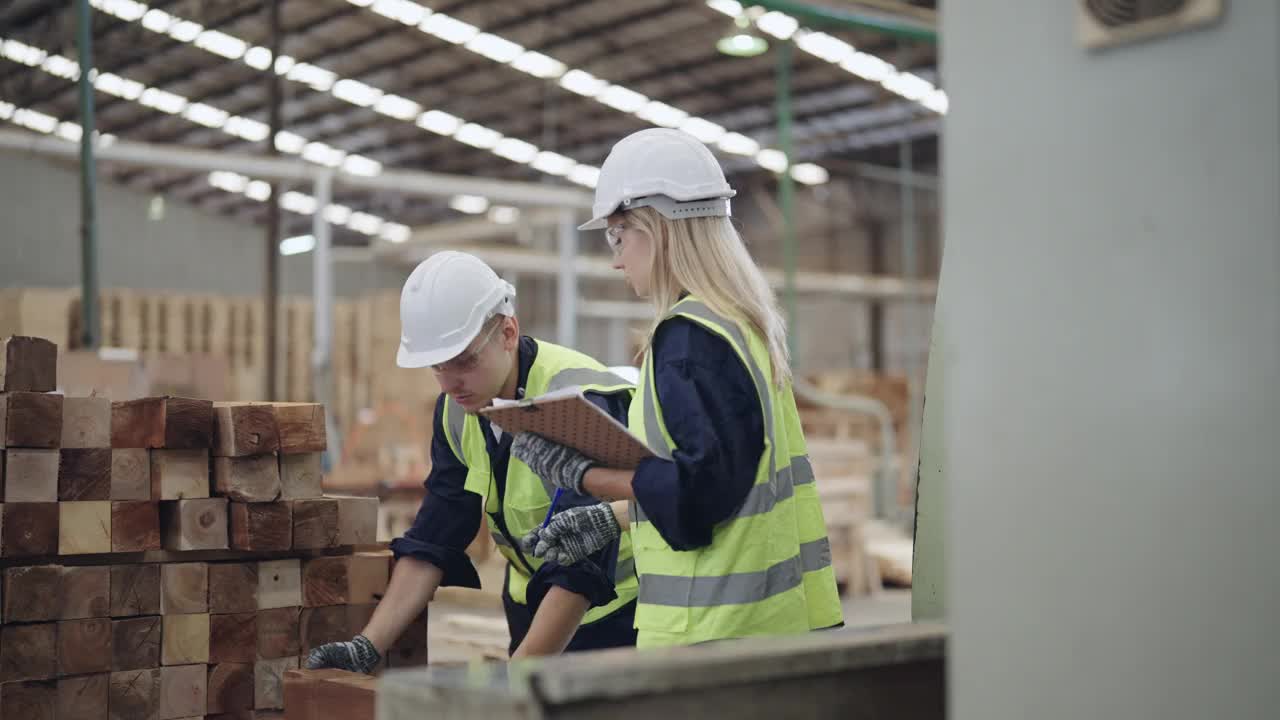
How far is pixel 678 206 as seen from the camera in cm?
286

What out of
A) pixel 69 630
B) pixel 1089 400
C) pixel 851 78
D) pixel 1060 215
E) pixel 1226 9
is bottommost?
pixel 69 630

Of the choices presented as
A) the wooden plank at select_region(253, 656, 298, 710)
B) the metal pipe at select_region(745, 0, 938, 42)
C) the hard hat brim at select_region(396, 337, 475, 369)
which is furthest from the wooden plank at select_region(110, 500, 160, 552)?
the metal pipe at select_region(745, 0, 938, 42)

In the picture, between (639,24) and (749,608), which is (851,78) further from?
(749,608)

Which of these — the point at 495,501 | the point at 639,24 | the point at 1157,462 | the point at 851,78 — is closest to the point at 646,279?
the point at 495,501

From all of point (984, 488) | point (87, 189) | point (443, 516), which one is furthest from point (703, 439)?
point (87, 189)

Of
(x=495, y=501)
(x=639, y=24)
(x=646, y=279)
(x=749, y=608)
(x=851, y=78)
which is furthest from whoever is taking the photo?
(x=851, y=78)

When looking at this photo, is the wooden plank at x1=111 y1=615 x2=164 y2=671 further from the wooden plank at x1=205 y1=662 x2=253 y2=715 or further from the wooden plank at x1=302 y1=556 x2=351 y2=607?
the wooden plank at x1=302 y1=556 x2=351 y2=607

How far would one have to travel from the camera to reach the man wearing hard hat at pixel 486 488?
3342mm

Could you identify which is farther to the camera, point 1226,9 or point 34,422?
point 34,422

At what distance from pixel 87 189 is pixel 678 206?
26.4ft

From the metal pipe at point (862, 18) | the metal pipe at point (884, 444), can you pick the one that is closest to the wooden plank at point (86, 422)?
the metal pipe at point (862, 18)

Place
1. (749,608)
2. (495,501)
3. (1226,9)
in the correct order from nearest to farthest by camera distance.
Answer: (1226,9), (749,608), (495,501)

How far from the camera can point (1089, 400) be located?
1.91m

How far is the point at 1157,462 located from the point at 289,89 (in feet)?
69.9
